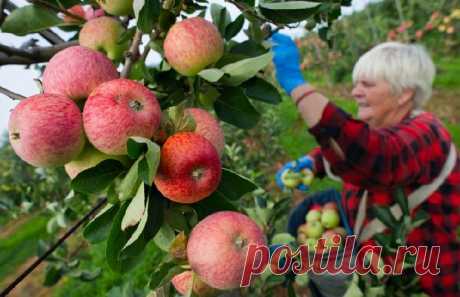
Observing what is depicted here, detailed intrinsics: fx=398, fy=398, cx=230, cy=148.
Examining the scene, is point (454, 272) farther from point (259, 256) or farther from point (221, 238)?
point (221, 238)

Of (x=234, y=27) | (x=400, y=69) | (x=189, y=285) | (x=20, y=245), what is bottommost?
(x=20, y=245)

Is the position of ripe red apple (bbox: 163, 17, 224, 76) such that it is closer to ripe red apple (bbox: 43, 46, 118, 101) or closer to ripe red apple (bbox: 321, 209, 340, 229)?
ripe red apple (bbox: 43, 46, 118, 101)

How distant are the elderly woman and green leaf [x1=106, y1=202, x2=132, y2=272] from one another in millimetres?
1186

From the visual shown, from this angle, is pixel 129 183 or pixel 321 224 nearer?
pixel 129 183

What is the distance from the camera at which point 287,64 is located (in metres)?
2.00

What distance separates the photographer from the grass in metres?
3.58

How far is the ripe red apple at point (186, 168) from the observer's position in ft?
1.62

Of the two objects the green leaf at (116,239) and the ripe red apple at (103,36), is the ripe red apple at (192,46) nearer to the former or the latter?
the ripe red apple at (103,36)

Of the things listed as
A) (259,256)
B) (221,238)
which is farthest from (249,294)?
(221,238)

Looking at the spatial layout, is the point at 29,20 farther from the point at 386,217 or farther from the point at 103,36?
the point at 386,217

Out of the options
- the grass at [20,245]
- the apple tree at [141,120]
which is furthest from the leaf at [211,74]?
the grass at [20,245]

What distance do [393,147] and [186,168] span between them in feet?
4.15

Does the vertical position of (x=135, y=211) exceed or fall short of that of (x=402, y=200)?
it exceeds it

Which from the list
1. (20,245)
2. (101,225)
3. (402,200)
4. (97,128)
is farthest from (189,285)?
(20,245)
